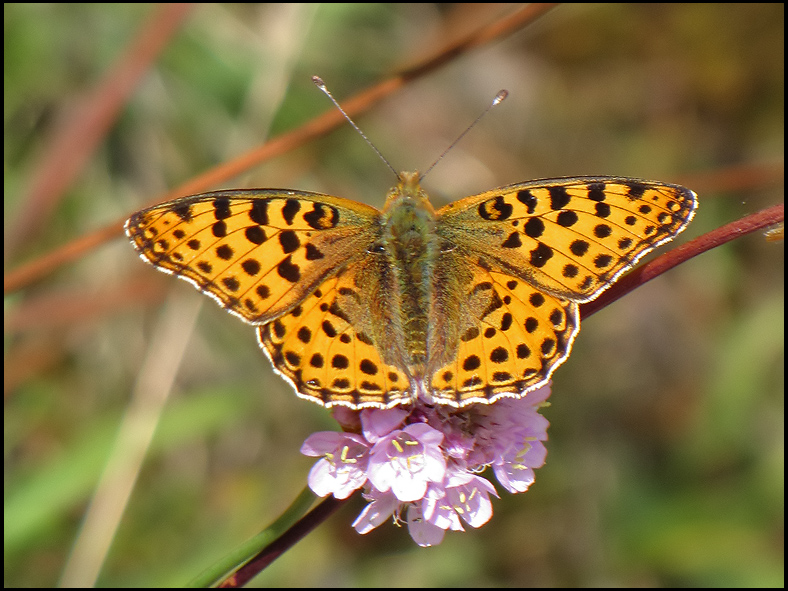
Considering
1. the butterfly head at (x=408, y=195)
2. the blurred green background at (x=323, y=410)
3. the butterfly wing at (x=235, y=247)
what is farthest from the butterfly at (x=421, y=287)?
the blurred green background at (x=323, y=410)

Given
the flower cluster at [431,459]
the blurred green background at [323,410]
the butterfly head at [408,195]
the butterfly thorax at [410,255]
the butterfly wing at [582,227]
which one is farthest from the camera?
the blurred green background at [323,410]

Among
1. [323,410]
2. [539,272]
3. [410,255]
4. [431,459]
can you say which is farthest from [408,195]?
[323,410]

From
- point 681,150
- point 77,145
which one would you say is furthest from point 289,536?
point 681,150

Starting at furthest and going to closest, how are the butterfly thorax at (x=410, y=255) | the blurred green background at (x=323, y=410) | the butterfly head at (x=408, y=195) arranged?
1. the blurred green background at (x=323, y=410)
2. the butterfly head at (x=408, y=195)
3. the butterfly thorax at (x=410, y=255)

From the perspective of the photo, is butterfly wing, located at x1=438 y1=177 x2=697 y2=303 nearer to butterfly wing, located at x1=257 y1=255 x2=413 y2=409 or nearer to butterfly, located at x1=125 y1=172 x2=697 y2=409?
butterfly, located at x1=125 y1=172 x2=697 y2=409

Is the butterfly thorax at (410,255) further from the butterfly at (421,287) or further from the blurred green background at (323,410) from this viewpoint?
the blurred green background at (323,410)

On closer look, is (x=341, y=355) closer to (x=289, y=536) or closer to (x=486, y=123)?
(x=289, y=536)

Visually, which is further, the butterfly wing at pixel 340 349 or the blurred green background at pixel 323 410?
the blurred green background at pixel 323 410
